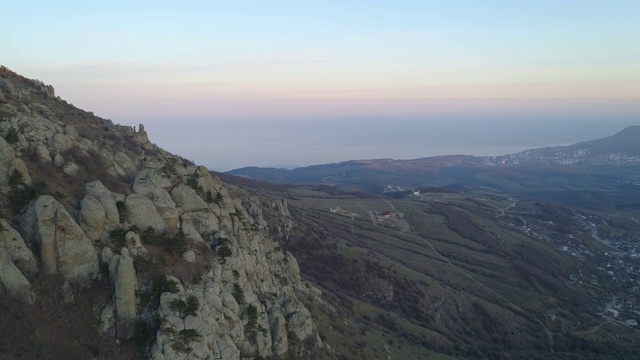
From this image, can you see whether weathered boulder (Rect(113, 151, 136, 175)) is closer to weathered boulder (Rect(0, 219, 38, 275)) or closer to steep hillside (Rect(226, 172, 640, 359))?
weathered boulder (Rect(0, 219, 38, 275))

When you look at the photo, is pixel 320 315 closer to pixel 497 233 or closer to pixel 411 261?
pixel 411 261

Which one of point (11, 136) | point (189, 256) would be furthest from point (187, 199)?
point (11, 136)

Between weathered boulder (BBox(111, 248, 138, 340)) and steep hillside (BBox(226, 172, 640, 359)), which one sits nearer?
weathered boulder (BBox(111, 248, 138, 340))

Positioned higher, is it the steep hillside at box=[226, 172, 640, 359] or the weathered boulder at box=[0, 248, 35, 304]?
the weathered boulder at box=[0, 248, 35, 304]

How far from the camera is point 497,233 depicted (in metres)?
132

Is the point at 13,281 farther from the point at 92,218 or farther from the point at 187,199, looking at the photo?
the point at 187,199

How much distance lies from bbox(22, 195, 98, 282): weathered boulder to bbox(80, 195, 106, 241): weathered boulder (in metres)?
0.98

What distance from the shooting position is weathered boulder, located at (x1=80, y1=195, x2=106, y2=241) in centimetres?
2527

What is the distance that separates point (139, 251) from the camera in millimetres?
26078

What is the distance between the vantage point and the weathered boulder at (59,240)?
76.3ft

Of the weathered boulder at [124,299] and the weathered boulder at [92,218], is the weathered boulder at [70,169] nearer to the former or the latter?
the weathered boulder at [92,218]

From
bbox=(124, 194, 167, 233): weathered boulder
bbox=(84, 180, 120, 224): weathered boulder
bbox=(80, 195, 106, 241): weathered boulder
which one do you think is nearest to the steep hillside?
bbox=(124, 194, 167, 233): weathered boulder

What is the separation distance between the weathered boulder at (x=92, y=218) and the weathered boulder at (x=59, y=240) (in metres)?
0.98

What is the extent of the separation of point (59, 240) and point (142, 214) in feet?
19.2
